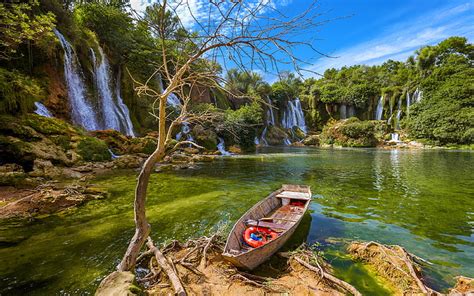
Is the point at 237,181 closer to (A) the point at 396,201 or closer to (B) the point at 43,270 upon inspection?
(A) the point at 396,201

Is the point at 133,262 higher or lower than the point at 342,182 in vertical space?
higher

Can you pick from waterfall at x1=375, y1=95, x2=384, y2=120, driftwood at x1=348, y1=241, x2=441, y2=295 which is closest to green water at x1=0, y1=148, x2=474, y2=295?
driftwood at x1=348, y1=241, x2=441, y2=295

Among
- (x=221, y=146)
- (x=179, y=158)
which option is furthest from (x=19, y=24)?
(x=221, y=146)

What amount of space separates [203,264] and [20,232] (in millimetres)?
5506

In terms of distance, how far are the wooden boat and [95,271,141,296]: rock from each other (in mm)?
1607

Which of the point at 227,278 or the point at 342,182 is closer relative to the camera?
the point at 227,278

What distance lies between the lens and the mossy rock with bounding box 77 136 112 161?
16.1 m

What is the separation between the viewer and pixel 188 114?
3502 millimetres

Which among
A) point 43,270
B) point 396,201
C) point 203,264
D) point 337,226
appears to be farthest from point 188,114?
point 396,201

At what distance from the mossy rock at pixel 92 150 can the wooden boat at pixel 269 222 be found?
1407cm

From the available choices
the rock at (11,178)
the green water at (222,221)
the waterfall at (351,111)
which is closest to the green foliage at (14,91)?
the rock at (11,178)

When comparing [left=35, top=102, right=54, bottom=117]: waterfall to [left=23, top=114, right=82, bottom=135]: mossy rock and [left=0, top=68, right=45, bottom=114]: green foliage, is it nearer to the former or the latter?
[left=23, top=114, right=82, bottom=135]: mossy rock

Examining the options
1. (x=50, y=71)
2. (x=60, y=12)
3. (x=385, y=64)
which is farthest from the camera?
(x=385, y=64)

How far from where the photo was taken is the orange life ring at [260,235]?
5188 millimetres
